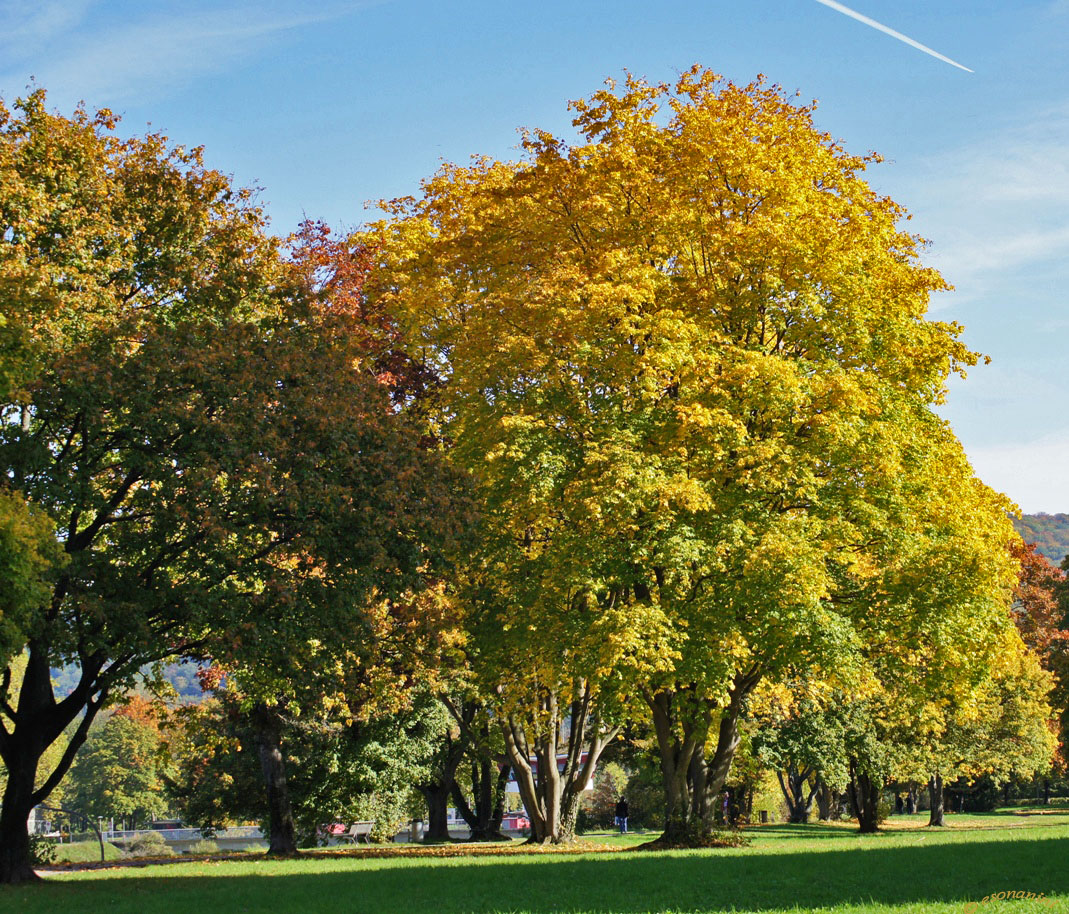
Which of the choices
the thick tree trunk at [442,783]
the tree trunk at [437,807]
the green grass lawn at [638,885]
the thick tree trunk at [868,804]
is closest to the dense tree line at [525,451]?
the green grass lawn at [638,885]

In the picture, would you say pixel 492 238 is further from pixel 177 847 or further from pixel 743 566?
pixel 177 847

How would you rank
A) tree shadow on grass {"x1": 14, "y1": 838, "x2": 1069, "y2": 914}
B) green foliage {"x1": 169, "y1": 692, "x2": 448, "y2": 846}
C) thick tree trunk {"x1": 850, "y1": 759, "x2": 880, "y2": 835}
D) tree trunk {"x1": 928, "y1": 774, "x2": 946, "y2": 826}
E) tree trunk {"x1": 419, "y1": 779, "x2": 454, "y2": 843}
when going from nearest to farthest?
tree shadow on grass {"x1": 14, "y1": 838, "x2": 1069, "y2": 914} → green foliage {"x1": 169, "y1": 692, "x2": 448, "y2": 846} → thick tree trunk {"x1": 850, "y1": 759, "x2": 880, "y2": 835} → tree trunk {"x1": 419, "y1": 779, "x2": 454, "y2": 843} → tree trunk {"x1": 928, "y1": 774, "x2": 946, "y2": 826}

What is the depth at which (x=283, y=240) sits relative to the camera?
23.7 meters

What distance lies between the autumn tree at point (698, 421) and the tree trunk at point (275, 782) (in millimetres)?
8179

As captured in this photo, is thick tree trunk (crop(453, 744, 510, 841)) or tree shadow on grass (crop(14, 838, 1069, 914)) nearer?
tree shadow on grass (crop(14, 838, 1069, 914))

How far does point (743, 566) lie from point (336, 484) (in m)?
7.70

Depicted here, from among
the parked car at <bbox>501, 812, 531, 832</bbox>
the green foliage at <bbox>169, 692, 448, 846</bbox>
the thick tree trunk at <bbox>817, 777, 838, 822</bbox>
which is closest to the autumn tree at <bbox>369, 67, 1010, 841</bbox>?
the green foliage at <bbox>169, 692, 448, 846</bbox>

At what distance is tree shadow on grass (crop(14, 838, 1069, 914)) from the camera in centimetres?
1217

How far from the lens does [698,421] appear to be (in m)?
20.2

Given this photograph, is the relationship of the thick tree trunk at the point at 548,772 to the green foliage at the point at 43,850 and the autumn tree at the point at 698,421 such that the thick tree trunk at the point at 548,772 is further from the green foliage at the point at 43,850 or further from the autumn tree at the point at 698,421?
the green foliage at the point at 43,850

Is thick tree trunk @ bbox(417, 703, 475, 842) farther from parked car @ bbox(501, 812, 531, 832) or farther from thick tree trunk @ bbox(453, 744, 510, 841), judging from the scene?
parked car @ bbox(501, 812, 531, 832)

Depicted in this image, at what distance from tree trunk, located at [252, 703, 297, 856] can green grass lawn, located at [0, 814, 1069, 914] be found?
8905mm

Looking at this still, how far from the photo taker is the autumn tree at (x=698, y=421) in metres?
20.2

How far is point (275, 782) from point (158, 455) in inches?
620
